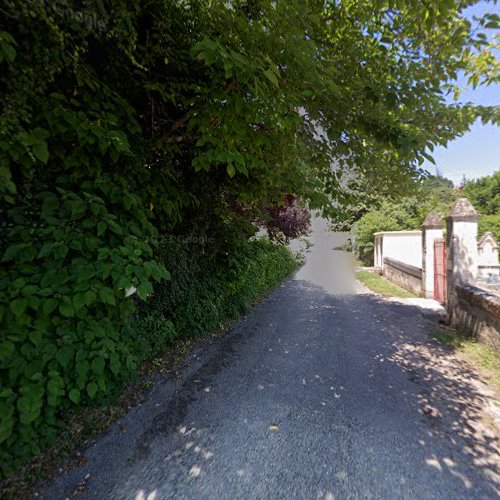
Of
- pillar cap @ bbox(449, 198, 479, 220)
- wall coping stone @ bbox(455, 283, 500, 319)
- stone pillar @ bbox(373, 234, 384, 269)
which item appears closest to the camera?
wall coping stone @ bbox(455, 283, 500, 319)

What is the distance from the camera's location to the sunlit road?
2.02 m

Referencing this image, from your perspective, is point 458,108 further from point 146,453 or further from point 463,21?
point 146,453

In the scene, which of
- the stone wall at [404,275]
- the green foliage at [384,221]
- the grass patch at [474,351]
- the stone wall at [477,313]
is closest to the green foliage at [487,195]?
the green foliage at [384,221]

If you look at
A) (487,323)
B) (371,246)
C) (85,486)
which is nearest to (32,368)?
(85,486)

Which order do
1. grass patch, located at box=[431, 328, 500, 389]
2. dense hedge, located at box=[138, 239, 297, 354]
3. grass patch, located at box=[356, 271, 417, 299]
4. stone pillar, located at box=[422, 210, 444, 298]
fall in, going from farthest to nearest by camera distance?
grass patch, located at box=[356, 271, 417, 299] → stone pillar, located at box=[422, 210, 444, 298] → dense hedge, located at box=[138, 239, 297, 354] → grass patch, located at box=[431, 328, 500, 389]

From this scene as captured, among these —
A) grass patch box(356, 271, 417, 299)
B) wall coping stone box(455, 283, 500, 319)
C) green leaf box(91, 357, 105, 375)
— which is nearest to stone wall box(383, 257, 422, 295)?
grass patch box(356, 271, 417, 299)

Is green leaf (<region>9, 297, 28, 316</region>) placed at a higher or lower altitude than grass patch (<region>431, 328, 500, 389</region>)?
higher

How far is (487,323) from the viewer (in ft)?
14.7

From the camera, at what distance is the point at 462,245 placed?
5.50m

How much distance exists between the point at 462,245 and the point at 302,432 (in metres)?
4.98

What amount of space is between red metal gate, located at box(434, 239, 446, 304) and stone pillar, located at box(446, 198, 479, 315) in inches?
68.2

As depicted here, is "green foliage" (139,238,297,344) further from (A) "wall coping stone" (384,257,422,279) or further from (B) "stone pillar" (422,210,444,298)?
(A) "wall coping stone" (384,257,422,279)

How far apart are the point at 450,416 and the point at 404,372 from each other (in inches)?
36.8

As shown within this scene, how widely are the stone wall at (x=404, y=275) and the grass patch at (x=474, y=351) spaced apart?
328 cm
